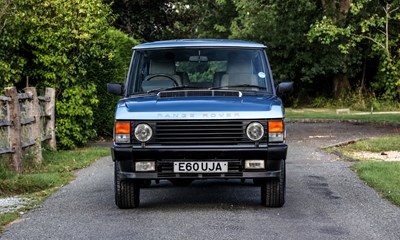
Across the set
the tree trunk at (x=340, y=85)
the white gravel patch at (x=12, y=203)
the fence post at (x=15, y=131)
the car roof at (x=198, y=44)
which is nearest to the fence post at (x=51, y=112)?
the fence post at (x=15, y=131)

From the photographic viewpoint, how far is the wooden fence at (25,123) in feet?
47.6

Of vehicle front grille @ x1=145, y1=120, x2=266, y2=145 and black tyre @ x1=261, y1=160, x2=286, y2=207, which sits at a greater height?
vehicle front grille @ x1=145, y1=120, x2=266, y2=145

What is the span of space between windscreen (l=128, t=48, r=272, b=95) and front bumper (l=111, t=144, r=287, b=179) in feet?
4.41

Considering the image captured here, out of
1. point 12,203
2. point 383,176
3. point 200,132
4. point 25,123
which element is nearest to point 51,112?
point 25,123

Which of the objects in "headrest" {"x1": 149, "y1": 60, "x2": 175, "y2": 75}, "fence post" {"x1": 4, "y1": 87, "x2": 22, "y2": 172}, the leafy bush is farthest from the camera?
the leafy bush

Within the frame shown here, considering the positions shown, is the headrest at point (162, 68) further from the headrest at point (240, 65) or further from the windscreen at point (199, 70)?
A: the headrest at point (240, 65)

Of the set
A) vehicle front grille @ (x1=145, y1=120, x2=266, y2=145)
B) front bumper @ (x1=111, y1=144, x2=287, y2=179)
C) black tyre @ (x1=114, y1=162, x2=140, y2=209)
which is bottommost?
black tyre @ (x1=114, y1=162, x2=140, y2=209)

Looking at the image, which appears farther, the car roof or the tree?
the tree

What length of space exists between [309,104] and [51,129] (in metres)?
31.6

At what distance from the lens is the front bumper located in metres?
9.62

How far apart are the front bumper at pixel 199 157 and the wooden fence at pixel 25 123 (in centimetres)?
475

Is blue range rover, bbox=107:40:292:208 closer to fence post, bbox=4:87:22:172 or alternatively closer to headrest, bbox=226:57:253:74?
headrest, bbox=226:57:253:74

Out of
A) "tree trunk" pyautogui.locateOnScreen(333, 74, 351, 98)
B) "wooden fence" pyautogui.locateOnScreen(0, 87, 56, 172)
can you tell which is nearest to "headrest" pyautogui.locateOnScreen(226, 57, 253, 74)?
"wooden fence" pyautogui.locateOnScreen(0, 87, 56, 172)

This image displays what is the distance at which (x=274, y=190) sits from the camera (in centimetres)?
1005
